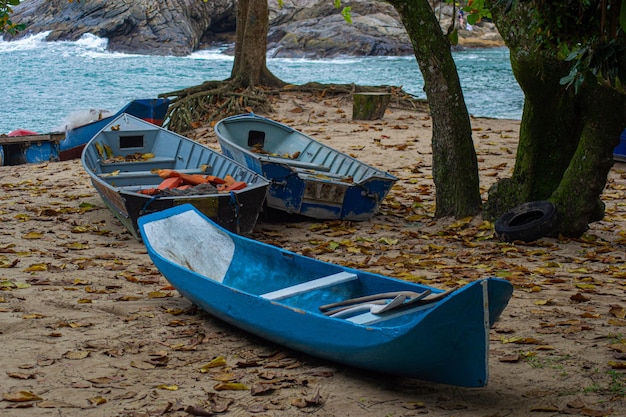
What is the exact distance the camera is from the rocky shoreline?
156 ft

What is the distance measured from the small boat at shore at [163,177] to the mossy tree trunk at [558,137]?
2.79m

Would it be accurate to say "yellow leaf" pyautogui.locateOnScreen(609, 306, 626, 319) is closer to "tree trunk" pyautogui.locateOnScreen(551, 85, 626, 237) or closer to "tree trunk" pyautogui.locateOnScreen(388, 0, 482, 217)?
"tree trunk" pyautogui.locateOnScreen(551, 85, 626, 237)

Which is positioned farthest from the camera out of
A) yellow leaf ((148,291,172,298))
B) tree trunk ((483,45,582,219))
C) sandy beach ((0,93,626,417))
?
tree trunk ((483,45,582,219))

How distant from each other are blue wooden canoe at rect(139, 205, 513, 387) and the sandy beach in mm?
159

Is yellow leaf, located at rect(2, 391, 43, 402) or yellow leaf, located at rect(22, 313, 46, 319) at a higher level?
yellow leaf, located at rect(2, 391, 43, 402)

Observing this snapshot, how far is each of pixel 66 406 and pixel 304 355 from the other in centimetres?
164

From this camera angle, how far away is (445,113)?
356 inches

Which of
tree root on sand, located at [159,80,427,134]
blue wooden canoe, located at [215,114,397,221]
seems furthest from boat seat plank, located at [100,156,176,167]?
tree root on sand, located at [159,80,427,134]

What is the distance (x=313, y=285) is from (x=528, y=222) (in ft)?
11.4

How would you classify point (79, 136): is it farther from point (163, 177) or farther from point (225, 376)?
point (225, 376)

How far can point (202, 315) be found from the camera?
6379mm

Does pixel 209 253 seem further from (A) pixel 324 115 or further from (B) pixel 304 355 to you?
(A) pixel 324 115

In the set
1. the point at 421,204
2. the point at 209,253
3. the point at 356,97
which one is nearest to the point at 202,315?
the point at 209,253

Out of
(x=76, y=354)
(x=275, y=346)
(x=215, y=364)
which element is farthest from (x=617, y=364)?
(x=76, y=354)
